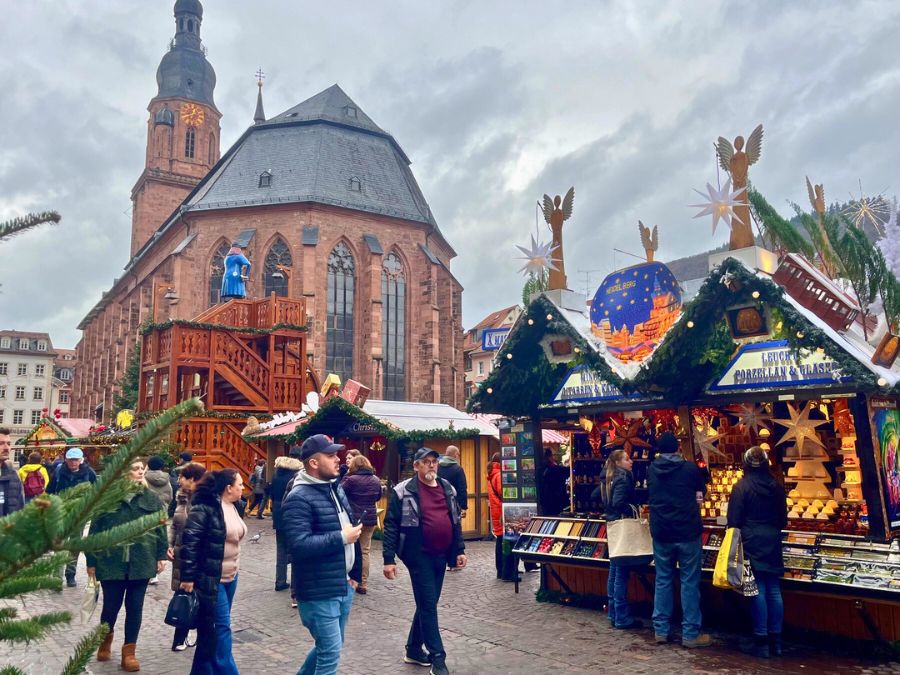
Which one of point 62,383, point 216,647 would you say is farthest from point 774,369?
point 62,383

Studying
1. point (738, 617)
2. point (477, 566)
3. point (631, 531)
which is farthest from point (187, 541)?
point (477, 566)

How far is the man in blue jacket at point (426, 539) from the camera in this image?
19.0ft

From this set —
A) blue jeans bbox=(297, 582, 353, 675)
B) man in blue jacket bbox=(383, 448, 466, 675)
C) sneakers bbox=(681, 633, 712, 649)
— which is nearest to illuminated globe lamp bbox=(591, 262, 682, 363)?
sneakers bbox=(681, 633, 712, 649)

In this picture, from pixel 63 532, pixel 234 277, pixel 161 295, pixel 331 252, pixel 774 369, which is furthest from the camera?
pixel 161 295

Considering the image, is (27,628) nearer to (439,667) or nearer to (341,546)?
(341,546)

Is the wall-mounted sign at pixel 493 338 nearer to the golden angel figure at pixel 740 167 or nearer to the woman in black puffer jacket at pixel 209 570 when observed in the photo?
the golden angel figure at pixel 740 167

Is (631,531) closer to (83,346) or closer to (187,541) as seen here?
(187,541)

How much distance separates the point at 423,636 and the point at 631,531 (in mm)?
2619

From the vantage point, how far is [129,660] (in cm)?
593

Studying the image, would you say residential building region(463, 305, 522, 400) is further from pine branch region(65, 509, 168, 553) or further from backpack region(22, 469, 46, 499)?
Answer: pine branch region(65, 509, 168, 553)

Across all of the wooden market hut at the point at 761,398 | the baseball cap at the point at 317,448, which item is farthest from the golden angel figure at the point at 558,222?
the baseball cap at the point at 317,448

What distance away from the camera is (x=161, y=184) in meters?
55.9

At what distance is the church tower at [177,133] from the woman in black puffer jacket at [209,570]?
54.8 metres

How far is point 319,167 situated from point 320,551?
3620cm
